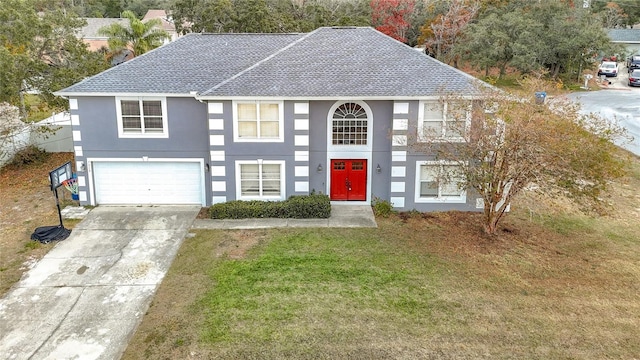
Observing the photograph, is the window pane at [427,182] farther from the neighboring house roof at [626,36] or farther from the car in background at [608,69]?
the neighboring house roof at [626,36]

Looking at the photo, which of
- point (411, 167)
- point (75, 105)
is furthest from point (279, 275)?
point (75, 105)

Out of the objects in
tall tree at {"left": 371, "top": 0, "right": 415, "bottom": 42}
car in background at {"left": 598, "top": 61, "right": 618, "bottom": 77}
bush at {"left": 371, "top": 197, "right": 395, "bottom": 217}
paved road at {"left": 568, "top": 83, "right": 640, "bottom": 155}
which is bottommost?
bush at {"left": 371, "top": 197, "right": 395, "bottom": 217}

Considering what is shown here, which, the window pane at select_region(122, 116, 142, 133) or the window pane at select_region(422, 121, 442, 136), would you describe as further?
the window pane at select_region(122, 116, 142, 133)

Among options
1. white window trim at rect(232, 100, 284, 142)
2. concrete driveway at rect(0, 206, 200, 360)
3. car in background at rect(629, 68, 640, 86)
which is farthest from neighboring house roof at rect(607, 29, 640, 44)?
concrete driveway at rect(0, 206, 200, 360)

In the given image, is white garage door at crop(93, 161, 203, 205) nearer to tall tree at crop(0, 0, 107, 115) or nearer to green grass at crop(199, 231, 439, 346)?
green grass at crop(199, 231, 439, 346)

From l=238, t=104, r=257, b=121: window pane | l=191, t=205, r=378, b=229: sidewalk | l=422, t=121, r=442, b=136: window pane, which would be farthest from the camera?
l=238, t=104, r=257, b=121: window pane

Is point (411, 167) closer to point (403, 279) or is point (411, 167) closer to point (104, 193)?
point (403, 279)
